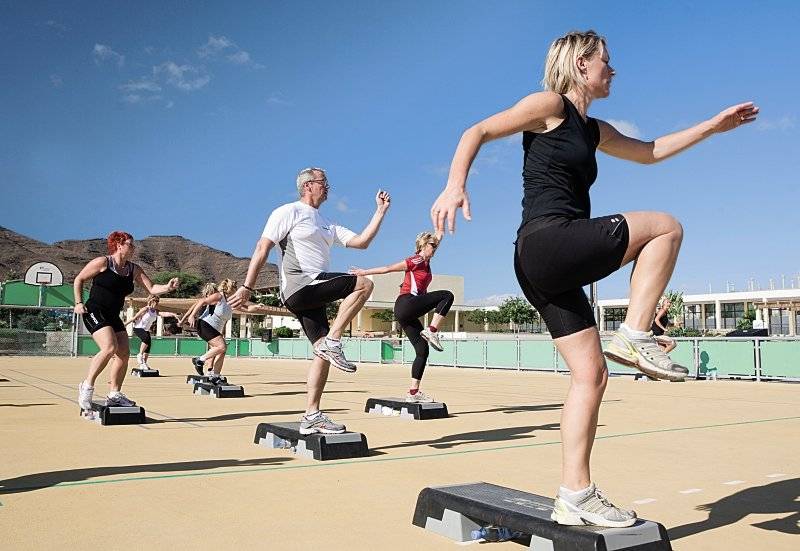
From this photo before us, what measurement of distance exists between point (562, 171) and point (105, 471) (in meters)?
3.53

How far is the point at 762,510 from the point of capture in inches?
137

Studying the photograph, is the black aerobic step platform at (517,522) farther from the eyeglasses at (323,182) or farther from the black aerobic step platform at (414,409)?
the black aerobic step platform at (414,409)

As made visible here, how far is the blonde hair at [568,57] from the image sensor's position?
298 cm

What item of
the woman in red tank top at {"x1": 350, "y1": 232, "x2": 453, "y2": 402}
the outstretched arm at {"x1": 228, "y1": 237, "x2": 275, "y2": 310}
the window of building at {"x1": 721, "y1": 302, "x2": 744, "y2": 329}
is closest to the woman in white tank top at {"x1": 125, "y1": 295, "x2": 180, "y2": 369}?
the woman in red tank top at {"x1": 350, "y1": 232, "x2": 453, "y2": 402}

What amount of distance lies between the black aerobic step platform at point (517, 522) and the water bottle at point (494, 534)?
1.3 inches

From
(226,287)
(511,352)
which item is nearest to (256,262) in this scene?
(226,287)

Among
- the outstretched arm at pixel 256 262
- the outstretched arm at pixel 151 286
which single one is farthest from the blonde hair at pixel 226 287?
the outstretched arm at pixel 256 262

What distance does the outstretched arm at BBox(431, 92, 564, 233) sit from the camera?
8.17 ft

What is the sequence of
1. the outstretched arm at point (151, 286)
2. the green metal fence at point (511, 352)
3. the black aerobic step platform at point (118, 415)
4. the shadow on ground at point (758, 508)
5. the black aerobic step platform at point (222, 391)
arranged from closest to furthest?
the shadow on ground at point (758, 508), the black aerobic step platform at point (118, 415), the outstretched arm at point (151, 286), the black aerobic step platform at point (222, 391), the green metal fence at point (511, 352)

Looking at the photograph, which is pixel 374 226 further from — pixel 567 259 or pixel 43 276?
pixel 43 276

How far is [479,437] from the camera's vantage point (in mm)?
6395

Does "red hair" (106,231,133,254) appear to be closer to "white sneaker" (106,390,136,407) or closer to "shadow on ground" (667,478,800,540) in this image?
"white sneaker" (106,390,136,407)

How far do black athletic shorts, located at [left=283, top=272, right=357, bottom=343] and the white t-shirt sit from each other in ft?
0.19

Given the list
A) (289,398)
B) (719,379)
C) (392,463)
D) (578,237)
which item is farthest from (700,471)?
(719,379)
